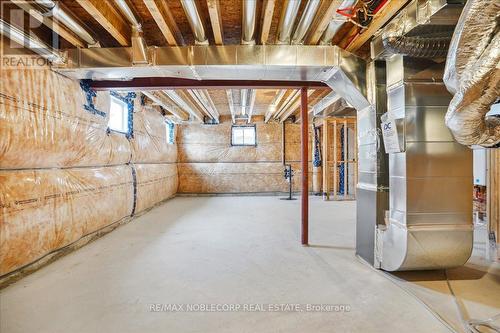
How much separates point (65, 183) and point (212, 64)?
201 centimetres

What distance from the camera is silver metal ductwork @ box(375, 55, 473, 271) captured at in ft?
6.57

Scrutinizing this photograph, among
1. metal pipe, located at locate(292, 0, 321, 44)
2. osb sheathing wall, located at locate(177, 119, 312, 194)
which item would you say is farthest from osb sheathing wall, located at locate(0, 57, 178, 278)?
osb sheathing wall, located at locate(177, 119, 312, 194)

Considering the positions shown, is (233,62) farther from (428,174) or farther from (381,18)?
(428,174)

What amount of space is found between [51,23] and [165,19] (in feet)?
2.92

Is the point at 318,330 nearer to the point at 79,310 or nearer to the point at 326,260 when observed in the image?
the point at 326,260

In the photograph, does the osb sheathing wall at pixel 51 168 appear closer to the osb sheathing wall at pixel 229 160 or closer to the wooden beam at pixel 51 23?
the wooden beam at pixel 51 23

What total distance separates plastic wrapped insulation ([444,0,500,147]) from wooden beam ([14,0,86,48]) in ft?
8.91

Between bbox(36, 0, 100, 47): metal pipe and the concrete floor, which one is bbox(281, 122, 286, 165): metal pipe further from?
bbox(36, 0, 100, 47): metal pipe

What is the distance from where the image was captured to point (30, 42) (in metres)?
2.08

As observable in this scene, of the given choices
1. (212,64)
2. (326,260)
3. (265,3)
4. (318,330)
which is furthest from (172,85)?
(318,330)

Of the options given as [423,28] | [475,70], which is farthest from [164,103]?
[475,70]

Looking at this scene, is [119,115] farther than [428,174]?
Yes

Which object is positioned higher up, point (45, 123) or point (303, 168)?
point (45, 123)

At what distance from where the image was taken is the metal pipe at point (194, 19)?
1714 millimetres
